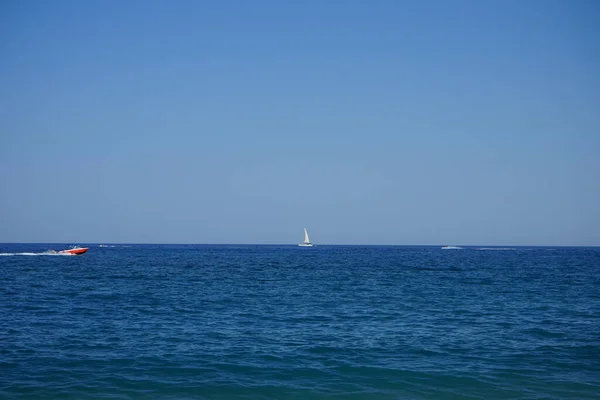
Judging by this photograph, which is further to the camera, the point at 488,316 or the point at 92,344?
the point at 488,316

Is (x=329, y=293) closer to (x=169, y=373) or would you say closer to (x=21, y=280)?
(x=169, y=373)

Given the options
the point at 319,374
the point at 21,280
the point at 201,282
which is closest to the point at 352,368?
the point at 319,374

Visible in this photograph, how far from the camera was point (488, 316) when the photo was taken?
107 feet

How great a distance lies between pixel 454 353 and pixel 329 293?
22.8 m

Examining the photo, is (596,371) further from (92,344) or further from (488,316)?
(92,344)

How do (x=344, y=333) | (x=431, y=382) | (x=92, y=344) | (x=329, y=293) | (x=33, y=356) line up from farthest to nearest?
(x=329, y=293) → (x=344, y=333) → (x=92, y=344) → (x=33, y=356) → (x=431, y=382)

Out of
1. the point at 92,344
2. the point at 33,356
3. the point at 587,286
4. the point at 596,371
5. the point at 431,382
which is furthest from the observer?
the point at 587,286

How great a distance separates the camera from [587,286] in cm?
5291

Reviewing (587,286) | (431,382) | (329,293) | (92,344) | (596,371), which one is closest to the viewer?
(431,382)

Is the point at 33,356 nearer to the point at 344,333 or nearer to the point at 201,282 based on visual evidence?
the point at 344,333

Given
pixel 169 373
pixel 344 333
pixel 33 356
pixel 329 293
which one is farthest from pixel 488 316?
pixel 33 356

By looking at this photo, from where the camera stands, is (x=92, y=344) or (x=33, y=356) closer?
(x=33, y=356)

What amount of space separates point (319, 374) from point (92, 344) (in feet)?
36.0

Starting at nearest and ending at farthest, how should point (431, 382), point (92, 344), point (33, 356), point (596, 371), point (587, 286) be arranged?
point (431, 382), point (596, 371), point (33, 356), point (92, 344), point (587, 286)
